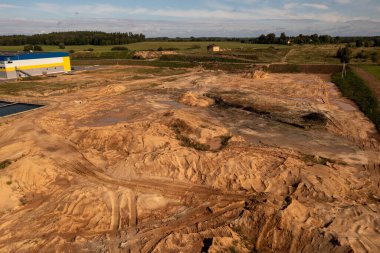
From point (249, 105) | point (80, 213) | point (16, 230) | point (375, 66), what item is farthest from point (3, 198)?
point (375, 66)

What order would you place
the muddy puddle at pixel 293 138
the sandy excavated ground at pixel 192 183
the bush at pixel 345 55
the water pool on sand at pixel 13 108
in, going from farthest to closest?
the bush at pixel 345 55 → the water pool on sand at pixel 13 108 → the muddy puddle at pixel 293 138 → the sandy excavated ground at pixel 192 183

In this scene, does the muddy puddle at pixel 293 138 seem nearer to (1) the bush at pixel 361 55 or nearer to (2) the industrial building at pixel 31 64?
(2) the industrial building at pixel 31 64

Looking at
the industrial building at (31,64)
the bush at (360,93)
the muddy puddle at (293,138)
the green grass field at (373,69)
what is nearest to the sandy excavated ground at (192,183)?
the muddy puddle at (293,138)

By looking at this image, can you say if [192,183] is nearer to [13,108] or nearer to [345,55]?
[13,108]

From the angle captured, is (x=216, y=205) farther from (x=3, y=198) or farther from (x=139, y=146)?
(x=3, y=198)

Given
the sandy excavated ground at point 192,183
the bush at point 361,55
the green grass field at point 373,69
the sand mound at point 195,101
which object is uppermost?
the bush at point 361,55

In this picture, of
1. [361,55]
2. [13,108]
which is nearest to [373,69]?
[361,55]

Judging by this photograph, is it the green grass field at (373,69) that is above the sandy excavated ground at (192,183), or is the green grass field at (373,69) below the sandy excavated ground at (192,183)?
above
